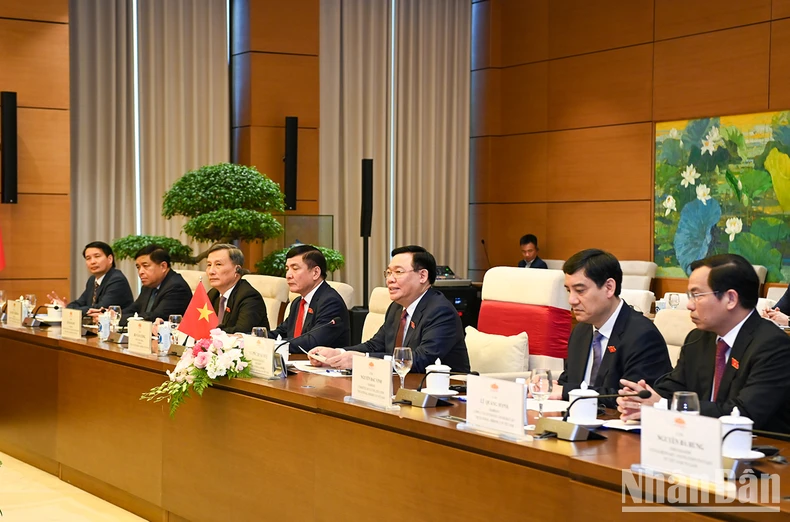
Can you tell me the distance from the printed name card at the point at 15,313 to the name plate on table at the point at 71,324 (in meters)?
0.58

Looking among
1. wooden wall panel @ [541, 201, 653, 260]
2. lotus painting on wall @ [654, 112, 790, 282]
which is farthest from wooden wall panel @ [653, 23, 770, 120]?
wooden wall panel @ [541, 201, 653, 260]

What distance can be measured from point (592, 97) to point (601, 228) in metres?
1.25

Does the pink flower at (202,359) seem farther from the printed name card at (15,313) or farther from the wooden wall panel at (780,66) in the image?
the wooden wall panel at (780,66)

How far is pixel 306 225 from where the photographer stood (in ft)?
27.8

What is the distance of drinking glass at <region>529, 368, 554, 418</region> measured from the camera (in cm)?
265

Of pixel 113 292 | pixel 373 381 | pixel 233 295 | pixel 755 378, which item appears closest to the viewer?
pixel 755 378

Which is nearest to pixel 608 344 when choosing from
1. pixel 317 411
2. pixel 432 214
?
pixel 317 411

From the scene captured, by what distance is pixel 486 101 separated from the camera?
10.3 metres

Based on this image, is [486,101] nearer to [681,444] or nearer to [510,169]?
[510,169]

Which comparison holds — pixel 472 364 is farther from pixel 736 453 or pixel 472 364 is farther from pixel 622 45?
pixel 622 45

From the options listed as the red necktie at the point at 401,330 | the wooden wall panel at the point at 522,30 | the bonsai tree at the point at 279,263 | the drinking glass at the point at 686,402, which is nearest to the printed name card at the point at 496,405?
the drinking glass at the point at 686,402

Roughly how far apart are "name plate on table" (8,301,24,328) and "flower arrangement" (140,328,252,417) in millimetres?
2173

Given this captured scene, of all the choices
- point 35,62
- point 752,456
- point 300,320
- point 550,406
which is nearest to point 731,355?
point 550,406

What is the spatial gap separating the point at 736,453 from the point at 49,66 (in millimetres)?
6672
